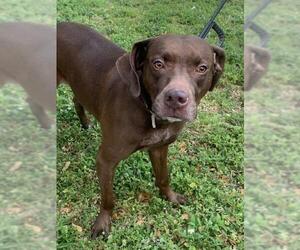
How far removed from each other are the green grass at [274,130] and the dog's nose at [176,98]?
0.89m

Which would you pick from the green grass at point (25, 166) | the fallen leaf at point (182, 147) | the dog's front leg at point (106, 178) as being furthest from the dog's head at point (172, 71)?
the fallen leaf at point (182, 147)

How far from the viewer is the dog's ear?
2.87 metres

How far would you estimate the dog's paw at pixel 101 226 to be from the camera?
3.50 m

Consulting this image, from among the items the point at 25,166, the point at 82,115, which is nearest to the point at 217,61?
the point at 25,166

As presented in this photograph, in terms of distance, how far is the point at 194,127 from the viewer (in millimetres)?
4863

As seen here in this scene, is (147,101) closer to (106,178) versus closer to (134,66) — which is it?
(134,66)

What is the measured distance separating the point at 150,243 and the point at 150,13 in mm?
4819

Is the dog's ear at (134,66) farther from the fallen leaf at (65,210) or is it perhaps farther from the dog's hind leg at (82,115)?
the dog's hind leg at (82,115)

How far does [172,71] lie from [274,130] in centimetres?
111

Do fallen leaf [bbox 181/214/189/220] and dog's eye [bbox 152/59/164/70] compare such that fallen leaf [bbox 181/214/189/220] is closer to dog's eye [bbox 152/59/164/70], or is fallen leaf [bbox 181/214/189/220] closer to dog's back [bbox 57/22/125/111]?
dog's back [bbox 57/22/125/111]

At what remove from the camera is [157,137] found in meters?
3.17

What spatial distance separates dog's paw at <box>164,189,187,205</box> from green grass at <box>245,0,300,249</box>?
1953 mm

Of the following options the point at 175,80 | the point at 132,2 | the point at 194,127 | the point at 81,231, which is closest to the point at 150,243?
the point at 81,231

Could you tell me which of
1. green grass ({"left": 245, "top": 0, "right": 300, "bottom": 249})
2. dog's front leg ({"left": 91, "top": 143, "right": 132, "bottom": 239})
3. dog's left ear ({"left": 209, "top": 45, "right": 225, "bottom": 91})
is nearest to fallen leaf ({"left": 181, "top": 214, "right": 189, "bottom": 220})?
dog's front leg ({"left": 91, "top": 143, "right": 132, "bottom": 239})
